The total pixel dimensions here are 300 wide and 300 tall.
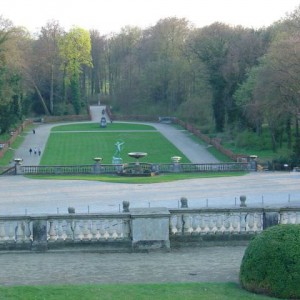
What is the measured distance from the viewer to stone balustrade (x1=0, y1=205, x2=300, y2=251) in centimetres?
1331

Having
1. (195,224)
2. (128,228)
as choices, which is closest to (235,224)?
(195,224)

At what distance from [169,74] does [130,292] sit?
86.9m

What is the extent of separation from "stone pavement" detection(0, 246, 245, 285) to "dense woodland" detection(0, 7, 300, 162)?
40389 millimetres

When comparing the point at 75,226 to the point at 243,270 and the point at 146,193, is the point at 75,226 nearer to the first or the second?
the point at 243,270

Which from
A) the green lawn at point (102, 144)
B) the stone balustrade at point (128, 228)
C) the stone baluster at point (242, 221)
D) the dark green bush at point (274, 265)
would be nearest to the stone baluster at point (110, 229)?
the stone balustrade at point (128, 228)

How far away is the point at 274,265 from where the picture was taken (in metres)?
9.99

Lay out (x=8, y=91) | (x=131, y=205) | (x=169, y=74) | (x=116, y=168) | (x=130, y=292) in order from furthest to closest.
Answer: (x=169, y=74), (x=8, y=91), (x=116, y=168), (x=131, y=205), (x=130, y=292)

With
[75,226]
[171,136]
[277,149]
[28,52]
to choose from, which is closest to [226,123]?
[171,136]

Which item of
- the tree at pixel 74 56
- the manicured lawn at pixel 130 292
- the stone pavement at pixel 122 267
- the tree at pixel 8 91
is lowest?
the stone pavement at pixel 122 267

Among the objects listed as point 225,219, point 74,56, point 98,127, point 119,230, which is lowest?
point 119,230

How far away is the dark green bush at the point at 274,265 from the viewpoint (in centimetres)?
981

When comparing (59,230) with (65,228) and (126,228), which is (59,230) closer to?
(65,228)

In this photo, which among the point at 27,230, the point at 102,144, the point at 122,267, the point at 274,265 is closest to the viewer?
the point at 274,265

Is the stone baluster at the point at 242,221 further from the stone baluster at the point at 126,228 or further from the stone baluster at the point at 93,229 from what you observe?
the stone baluster at the point at 93,229
